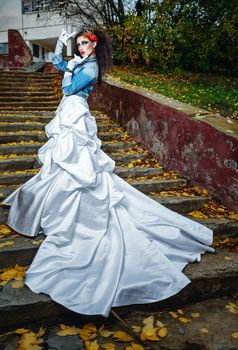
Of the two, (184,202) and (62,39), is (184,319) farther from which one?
(62,39)

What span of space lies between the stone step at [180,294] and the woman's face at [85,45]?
95.4 inches

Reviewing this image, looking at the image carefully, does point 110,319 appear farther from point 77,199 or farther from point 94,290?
point 77,199

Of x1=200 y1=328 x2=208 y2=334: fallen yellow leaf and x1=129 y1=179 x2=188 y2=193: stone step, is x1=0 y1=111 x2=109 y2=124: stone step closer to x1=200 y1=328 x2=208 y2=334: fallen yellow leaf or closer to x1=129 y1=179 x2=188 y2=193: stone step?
x1=129 y1=179 x2=188 y2=193: stone step

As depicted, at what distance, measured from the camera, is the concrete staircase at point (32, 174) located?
2289mm

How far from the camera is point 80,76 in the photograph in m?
3.34

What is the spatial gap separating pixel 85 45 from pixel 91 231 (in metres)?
2.01

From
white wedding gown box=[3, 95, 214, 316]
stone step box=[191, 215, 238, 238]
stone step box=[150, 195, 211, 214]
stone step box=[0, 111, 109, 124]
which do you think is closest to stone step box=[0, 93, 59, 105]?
stone step box=[0, 111, 109, 124]

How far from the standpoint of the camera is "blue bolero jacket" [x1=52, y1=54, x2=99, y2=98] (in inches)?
131

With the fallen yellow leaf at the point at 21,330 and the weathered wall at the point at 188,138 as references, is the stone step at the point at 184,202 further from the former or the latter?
the fallen yellow leaf at the point at 21,330

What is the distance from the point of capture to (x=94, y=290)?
2.32 meters

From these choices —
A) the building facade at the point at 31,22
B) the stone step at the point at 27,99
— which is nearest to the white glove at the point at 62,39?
the stone step at the point at 27,99

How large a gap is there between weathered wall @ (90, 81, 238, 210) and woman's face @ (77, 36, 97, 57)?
4.82 feet

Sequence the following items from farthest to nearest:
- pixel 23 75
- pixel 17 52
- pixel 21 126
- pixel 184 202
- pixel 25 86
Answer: pixel 17 52 < pixel 23 75 < pixel 25 86 < pixel 21 126 < pixel 184 202

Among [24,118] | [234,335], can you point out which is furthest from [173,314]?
[24,118]
